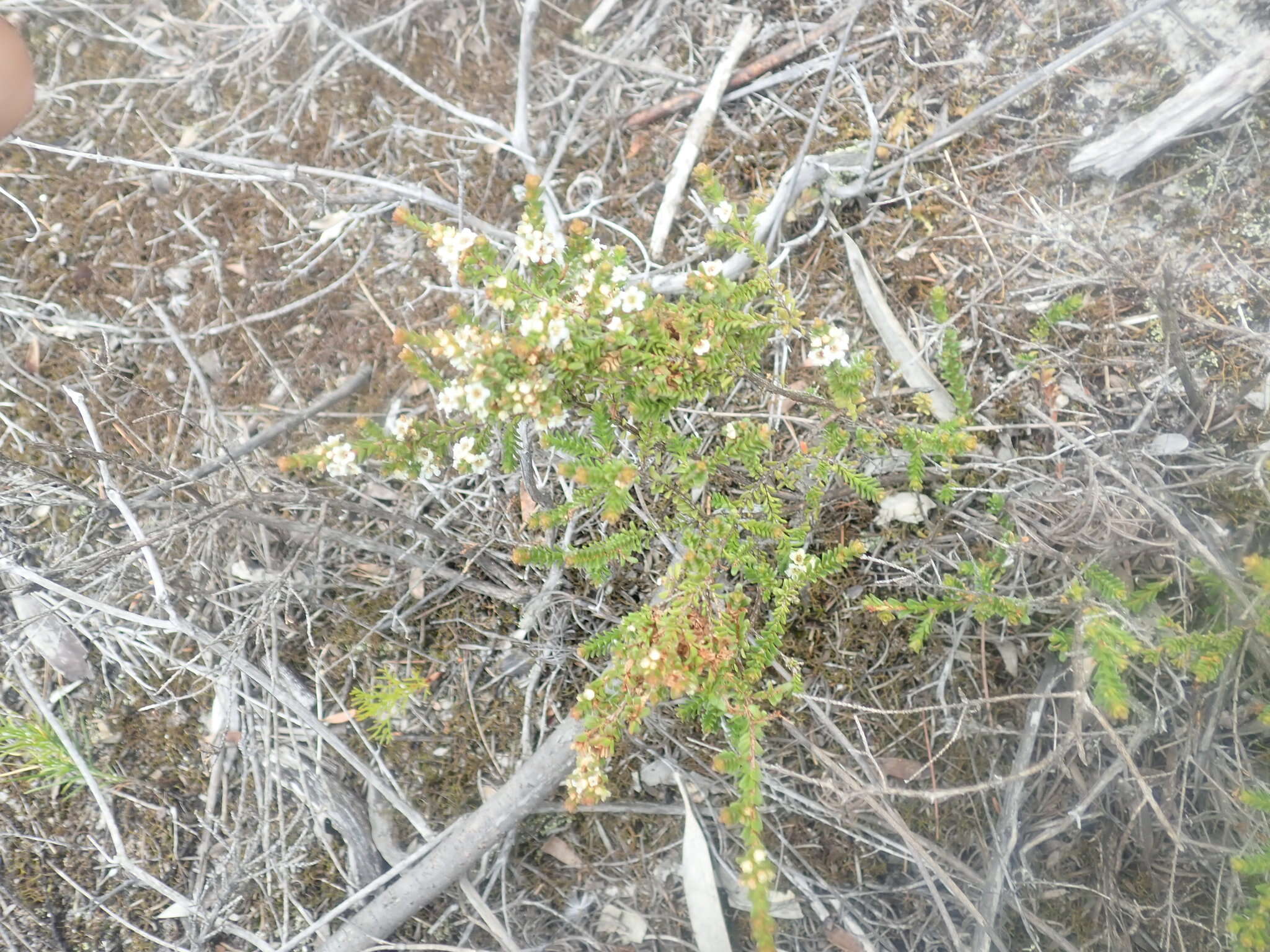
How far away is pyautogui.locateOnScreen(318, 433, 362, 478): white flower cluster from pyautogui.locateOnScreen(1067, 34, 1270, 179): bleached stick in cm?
256

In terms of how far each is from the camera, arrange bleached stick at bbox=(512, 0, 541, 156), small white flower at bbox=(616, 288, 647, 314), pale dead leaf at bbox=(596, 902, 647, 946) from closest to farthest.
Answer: small white flower at bbox=(616, 288, 647, 314) < pale dead leaf at bbox=(596, 902, 647, 946) < bleached stick at bbox=(512, 0, 541, 156)

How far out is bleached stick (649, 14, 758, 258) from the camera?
3025mm

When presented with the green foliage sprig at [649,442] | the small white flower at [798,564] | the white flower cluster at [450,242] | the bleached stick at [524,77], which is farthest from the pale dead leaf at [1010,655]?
the bleached stick at [524,77]

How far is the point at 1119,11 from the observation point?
2.86 metres

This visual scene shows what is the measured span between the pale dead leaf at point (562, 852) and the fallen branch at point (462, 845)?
0.83 ft

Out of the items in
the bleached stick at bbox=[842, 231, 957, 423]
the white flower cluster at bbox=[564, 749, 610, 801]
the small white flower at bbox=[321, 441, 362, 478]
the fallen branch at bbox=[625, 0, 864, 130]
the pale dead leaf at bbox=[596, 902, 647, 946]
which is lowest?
the pale dead leaf at bbox=[596, 902, 647, 946]

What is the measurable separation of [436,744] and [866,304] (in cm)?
220

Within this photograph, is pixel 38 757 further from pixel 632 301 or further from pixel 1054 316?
pixel 1054 316

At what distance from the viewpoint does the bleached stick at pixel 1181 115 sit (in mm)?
2613

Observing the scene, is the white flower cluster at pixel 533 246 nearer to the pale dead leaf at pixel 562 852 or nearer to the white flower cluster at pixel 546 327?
the white flower cluster at pixel 546 327

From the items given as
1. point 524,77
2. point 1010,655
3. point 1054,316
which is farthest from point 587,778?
point 524,77

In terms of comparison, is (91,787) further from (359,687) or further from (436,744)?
(436,744)

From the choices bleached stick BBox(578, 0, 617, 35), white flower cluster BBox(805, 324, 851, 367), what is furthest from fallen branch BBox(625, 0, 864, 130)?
white flower cluster BBox(805, 324, 851, 367)

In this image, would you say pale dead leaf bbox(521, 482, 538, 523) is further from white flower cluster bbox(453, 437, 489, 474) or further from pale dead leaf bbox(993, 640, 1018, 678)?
pale dead leaf bbox(993, 640, 1018, 678)
